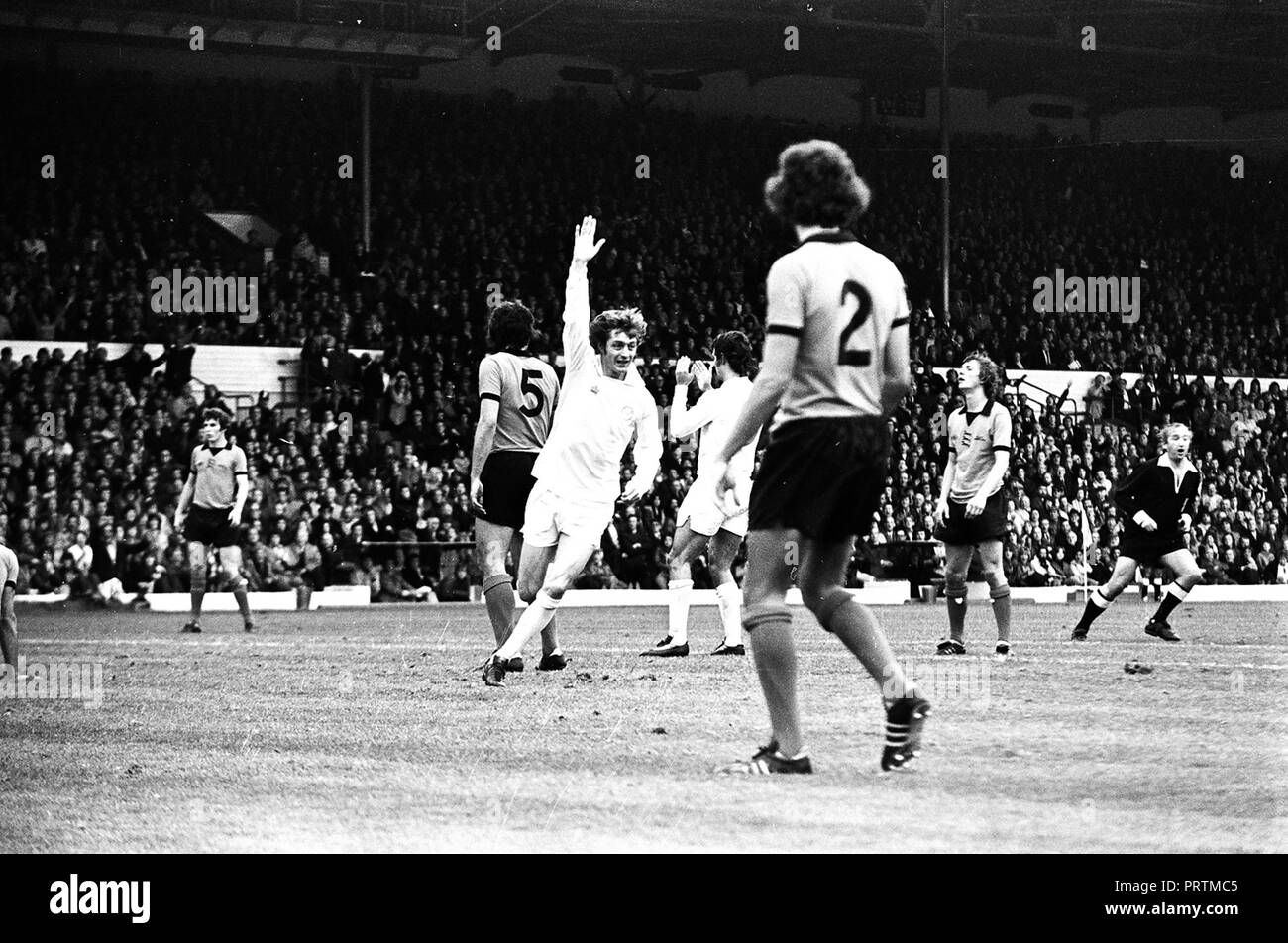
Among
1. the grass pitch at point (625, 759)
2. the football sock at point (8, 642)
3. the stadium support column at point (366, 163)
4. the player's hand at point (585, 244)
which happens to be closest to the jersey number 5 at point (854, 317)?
the grass pitch at point (625, 759)

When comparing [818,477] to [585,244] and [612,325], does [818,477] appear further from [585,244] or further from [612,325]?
[612,325]

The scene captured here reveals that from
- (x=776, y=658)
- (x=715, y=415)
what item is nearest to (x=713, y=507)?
(x=715, y=415)

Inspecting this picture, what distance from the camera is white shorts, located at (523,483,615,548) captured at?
1133cm

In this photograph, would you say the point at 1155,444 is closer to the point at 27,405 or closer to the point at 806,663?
the point at 27,405

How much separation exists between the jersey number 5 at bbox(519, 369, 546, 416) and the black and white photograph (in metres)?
0.03

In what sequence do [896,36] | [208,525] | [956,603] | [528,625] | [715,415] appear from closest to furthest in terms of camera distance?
[528,625] → [715,415] → [956,603] → [208,525] → [896,36]

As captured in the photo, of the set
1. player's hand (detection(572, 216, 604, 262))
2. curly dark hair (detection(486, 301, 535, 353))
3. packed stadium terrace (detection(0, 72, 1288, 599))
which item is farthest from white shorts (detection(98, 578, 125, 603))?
player's hand (detection(572, 216, 604, 262))

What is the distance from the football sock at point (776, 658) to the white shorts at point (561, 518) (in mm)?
4552

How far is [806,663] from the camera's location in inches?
515

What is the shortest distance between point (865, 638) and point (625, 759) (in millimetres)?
1171

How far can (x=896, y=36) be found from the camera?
40.0 metres

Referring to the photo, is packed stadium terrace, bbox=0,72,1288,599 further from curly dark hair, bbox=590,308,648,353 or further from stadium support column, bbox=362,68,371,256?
curly dark hair, bbox=590,308,648,353

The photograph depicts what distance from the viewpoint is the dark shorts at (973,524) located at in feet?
48.1

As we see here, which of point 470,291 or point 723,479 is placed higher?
point 470,291
